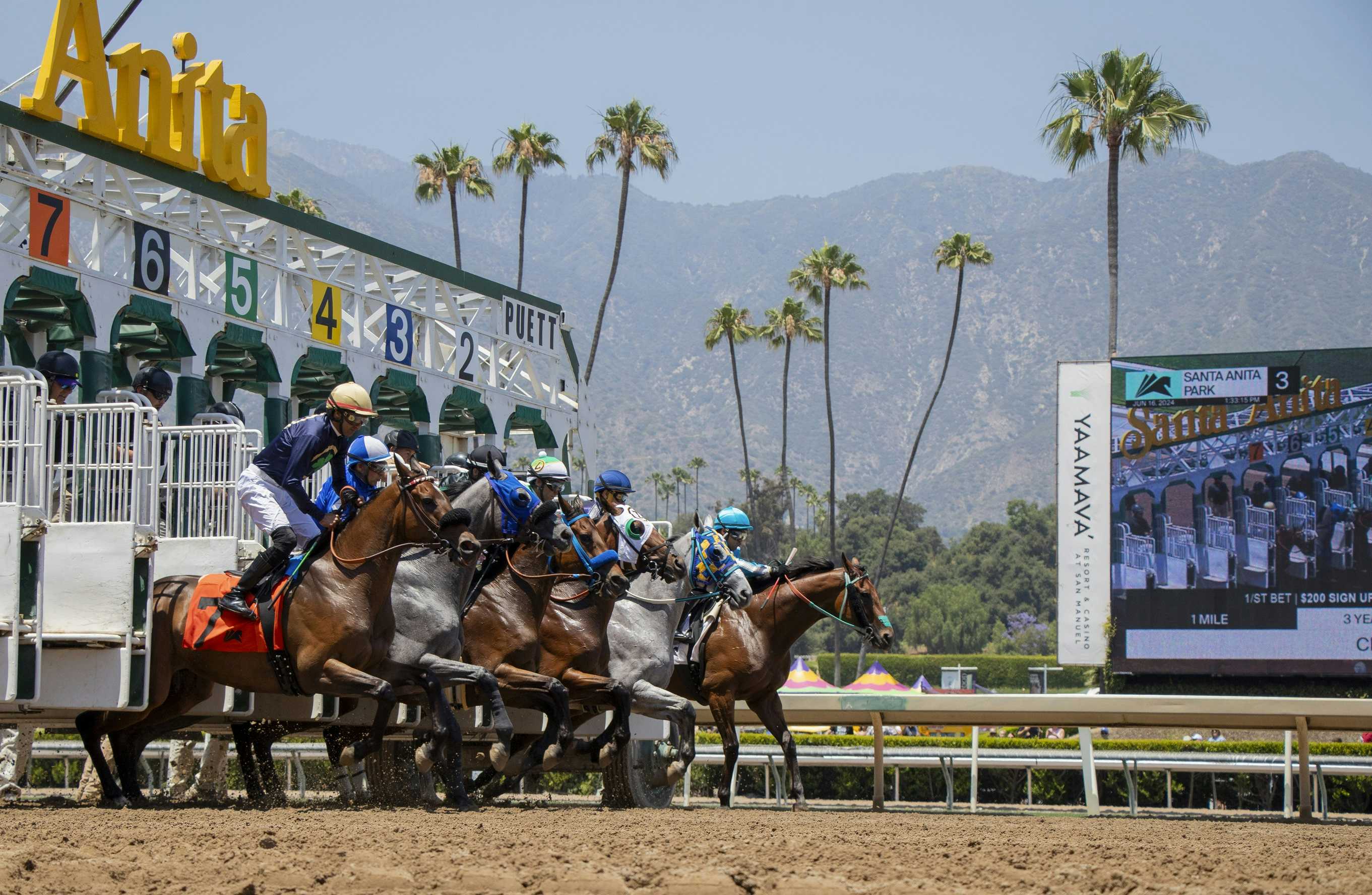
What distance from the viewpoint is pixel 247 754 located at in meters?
9.93

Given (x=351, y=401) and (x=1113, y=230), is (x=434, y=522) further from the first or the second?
(x=1113, y=230)

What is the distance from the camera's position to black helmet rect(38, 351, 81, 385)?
31.8ft

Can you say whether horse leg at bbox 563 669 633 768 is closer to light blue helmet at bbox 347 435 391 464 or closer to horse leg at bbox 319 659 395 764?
horse leg at bbox 319 659 395 764

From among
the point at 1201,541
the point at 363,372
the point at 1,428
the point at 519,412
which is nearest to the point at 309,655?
the point at 1,428

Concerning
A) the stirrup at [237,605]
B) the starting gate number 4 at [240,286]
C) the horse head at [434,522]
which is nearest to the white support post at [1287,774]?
the horse head at [434,522]

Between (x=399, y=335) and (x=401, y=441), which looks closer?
(x=401, y=441)

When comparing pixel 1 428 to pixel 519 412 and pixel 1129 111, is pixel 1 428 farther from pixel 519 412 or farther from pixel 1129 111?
pixel 1129 111

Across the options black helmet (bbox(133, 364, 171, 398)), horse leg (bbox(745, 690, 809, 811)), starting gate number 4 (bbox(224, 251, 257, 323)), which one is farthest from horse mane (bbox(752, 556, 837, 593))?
starting gate number 4 (bbox(224, 251, 257, 323))

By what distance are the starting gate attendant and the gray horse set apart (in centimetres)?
264

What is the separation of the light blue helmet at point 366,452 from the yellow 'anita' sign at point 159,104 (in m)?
5.02

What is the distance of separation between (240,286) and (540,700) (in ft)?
19.9

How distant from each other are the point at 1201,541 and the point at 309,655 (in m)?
18.7

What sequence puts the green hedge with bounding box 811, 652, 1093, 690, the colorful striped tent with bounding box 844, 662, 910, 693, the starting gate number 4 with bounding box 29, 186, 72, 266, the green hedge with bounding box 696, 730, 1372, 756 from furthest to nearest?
the green hedge with bounding box 811, 652, 1093, 690 < the colorful striped tent with bounding box 844, 662, 910, 693 < the green hedge with bounding box 696, 730, 1372, 756 < the starting gate number 4 with bounding box 29, 186, 72, 266

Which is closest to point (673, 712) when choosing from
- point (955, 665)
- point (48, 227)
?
point (48, 227)
